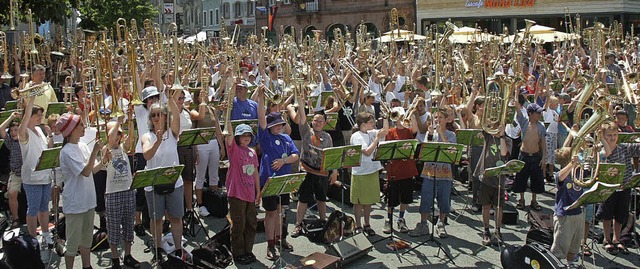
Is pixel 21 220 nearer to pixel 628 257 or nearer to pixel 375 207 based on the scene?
pixel 375 207

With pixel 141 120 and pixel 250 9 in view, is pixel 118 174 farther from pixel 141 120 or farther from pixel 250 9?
pixel 250 9

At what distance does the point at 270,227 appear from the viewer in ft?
26.7

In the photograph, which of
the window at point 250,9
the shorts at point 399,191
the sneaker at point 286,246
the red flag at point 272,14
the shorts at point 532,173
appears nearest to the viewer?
the sneaker at point 286,246

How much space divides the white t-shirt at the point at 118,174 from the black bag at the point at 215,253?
1.15 meters

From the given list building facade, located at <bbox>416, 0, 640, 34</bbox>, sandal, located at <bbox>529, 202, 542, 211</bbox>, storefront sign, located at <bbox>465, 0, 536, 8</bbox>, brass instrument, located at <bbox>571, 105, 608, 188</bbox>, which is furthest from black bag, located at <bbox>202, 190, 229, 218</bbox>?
storefront sign, located at <bbox>465, 0, 536, 8</bbox>

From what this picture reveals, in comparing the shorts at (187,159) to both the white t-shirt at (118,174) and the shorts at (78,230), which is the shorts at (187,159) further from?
the shorts at (78,230)

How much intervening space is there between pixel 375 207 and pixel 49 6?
1483 centimetres

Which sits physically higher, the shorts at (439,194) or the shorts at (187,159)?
the shorts at (187,159)

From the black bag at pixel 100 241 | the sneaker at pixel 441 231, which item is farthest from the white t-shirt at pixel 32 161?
the sneaker at pixel 441 231

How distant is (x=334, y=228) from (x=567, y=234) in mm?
3001

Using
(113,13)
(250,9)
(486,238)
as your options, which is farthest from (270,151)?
(250,9)

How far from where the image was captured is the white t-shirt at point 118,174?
7305 mm

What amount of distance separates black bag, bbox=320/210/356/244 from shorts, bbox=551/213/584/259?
2.73 meters

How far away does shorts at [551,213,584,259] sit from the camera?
289 inches
